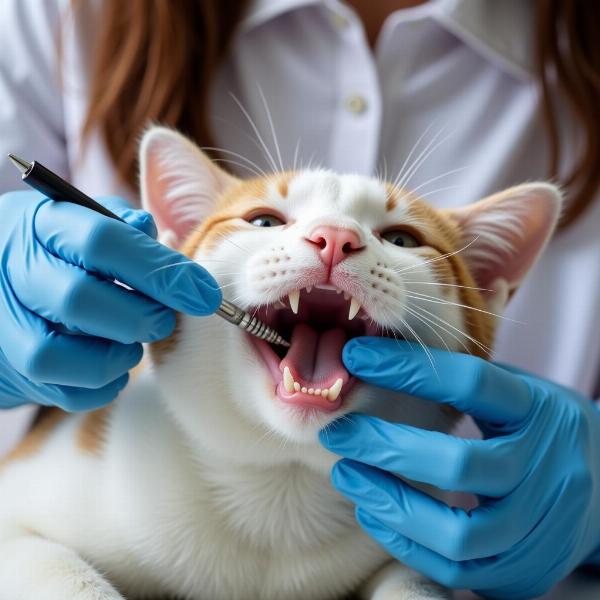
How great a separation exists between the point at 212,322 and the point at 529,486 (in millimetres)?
425

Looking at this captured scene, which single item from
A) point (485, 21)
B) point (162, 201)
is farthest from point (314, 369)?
point (485, 21)

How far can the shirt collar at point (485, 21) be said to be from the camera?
50.2 inches

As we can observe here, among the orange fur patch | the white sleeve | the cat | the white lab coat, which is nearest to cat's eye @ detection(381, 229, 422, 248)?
the cat

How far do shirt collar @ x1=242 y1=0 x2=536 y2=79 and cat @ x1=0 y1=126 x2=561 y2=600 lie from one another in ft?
1.57

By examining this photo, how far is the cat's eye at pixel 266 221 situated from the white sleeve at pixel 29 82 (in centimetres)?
58

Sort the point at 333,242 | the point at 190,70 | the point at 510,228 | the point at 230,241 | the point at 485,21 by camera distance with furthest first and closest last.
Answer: the point at 485,21
the point at 190,70
the point at 510,228
the point at 230,241
the point at 333,242

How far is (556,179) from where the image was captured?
4.34ft

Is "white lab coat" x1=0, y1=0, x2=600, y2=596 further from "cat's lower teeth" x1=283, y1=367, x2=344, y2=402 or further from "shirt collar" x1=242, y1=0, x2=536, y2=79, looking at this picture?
"cat's lower teeth" x1=283, y1=367, x2=344, y2=402

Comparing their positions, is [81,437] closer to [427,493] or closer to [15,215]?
[15,215]

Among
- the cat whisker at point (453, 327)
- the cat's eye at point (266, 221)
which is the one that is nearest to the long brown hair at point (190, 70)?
the cat's eye at point (266, 221)

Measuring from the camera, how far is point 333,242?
0.71m

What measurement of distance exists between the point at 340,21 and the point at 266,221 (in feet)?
1.93

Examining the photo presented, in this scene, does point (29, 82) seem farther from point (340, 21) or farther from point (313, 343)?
point (313, 343)

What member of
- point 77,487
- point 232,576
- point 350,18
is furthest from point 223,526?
point 350,18
